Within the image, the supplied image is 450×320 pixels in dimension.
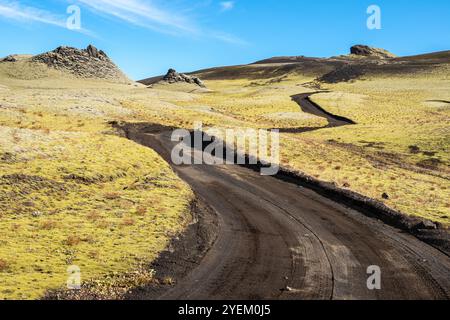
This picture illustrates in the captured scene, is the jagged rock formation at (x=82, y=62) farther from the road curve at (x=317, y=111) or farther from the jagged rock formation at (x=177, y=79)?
the road curve at (x=317, y=111)

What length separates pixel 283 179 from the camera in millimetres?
34406

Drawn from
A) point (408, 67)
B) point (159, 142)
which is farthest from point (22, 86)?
point (408, 67)

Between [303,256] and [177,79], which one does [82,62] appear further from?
[303,256]

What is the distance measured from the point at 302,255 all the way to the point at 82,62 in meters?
122

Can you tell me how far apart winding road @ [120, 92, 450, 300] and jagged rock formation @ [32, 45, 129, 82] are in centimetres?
10701

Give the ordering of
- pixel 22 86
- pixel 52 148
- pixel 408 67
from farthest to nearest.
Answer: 1. pixel 408 67
2. pixel 22 86
3. pixel 52 148

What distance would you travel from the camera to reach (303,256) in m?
17.8

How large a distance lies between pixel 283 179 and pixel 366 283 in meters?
19.5

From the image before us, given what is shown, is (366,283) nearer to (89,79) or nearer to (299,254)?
(299,254)

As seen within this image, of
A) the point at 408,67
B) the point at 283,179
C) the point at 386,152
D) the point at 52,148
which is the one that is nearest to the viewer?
the point at 52,148

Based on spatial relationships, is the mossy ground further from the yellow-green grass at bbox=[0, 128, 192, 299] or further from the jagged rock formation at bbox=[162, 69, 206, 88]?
the jagged rock formation at bbox=[162, 69, 206, 88]

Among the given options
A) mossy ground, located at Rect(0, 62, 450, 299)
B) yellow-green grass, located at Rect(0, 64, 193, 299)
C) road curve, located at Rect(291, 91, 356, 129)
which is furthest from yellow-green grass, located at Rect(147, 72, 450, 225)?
yellow-green grass, located at Rect(0, 64, 193, 299)

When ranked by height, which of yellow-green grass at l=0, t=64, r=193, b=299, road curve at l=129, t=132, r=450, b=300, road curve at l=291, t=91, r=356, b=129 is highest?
road curve at l=291, t=91, r=356, b=129

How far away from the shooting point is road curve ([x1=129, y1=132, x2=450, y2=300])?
14.3 m
